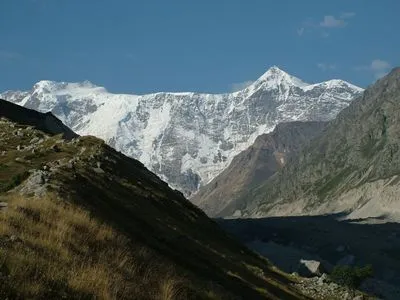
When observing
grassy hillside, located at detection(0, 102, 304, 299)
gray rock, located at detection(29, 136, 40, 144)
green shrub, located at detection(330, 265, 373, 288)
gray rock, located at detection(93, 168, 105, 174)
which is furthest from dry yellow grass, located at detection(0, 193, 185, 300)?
green shrub, located at detection(330, 265, 373, 288)

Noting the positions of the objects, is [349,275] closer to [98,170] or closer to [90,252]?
[98,170]

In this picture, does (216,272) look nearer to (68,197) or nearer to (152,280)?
(68,197)

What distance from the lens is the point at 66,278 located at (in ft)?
45.8

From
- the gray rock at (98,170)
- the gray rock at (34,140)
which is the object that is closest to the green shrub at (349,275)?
the gray rock at (34,140)

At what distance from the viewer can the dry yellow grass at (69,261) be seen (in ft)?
43.4

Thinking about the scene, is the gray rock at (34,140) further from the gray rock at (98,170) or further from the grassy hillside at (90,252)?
the grassy hillside at (90,252)

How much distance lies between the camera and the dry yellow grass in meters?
13.2

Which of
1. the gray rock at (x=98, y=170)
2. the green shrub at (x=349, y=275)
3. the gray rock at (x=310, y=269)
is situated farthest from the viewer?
the green shrub at (x=349, y=275)

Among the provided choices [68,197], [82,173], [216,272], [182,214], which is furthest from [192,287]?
[182,214]

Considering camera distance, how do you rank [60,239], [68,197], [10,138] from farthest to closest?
1. [10,138]
2. [68,197]
3. [60,239]

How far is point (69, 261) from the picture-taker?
49.5ft

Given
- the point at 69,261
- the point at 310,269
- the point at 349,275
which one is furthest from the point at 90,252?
the point at 349,275

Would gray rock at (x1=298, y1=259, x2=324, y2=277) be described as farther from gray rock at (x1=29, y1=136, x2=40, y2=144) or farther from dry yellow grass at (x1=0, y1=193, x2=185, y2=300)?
dry yellow grass at (x1=0, y1=193, x2=185, y2=300)

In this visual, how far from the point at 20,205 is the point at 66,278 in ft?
20.7
